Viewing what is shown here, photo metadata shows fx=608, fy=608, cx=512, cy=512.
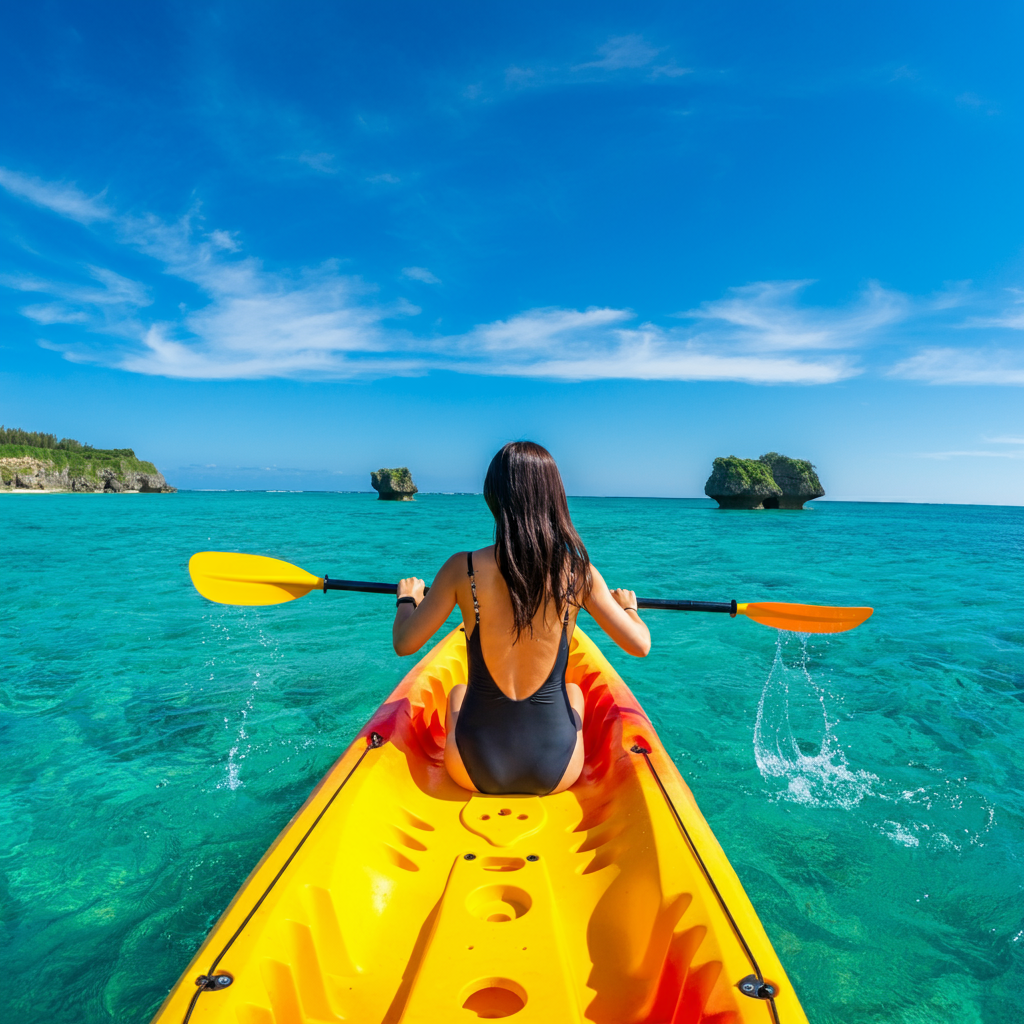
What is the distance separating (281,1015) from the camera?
157cm

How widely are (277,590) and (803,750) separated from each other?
14.2 feet

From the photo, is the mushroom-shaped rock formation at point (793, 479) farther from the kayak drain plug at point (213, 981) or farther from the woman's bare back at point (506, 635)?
the kayak drain plug at point (213, 981)

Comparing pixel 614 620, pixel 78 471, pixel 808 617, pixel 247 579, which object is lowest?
pixel 808 617

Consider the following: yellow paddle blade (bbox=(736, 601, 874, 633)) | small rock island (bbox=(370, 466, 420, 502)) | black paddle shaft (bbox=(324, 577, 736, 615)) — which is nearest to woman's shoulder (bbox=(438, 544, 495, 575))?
black paddle shaft (bbox=(324, 577, 736, 615))

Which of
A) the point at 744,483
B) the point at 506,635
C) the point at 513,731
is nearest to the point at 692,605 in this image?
the point at 513,731

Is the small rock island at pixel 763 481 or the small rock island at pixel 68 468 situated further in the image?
the small rock island at pixel 68 468

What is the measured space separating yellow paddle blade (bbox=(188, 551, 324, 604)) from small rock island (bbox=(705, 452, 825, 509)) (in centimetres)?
6511

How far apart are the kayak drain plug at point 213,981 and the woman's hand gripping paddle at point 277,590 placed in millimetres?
2619

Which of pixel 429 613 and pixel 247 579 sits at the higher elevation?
pixel 429 613

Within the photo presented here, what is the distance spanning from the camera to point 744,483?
64.0 metres

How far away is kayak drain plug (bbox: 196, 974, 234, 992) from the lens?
4.76 feet

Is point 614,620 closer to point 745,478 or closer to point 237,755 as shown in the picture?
point 237,755

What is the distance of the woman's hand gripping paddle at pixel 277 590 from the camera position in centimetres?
406

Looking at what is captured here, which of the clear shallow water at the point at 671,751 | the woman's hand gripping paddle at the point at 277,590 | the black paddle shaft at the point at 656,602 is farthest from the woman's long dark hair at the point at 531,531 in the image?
the clear shallow water at the point at 671,751
